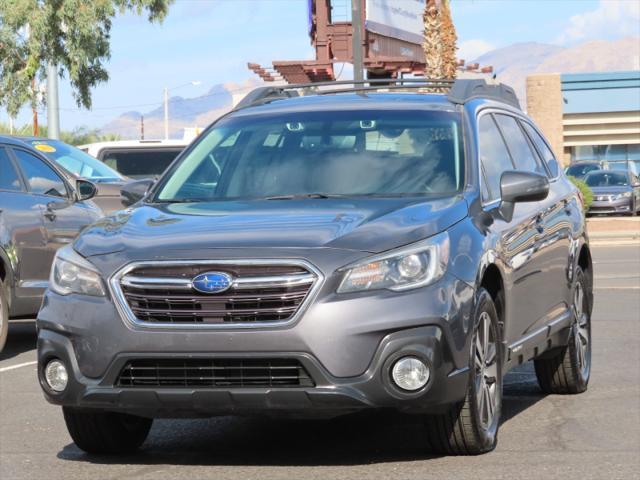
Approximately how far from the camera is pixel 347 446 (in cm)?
745

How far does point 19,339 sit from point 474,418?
772 centimetres

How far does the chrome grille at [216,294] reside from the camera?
6352 mm

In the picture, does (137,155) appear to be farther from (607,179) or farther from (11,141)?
(607,179)

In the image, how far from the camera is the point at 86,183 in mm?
12883

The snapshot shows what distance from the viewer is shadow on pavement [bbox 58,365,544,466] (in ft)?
23.3

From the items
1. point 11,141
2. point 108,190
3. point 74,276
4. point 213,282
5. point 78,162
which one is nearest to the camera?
point 213,282

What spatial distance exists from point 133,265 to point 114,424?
1031 mm

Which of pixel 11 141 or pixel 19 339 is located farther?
pixel 19 339

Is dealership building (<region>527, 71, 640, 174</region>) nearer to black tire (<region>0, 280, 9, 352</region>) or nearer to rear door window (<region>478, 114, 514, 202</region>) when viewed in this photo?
black tire (<region>0, 280, 9, 352</region>)

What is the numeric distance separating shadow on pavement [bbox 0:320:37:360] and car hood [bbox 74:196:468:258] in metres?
5.27

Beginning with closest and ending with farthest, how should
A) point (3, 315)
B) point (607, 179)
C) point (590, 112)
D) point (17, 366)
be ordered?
point (17, 366), point (3, 315), point (607, 179), point (590, 112)

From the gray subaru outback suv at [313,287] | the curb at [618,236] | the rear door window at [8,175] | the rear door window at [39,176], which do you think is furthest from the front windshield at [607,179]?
the gray subaru outback suv at [313,287]

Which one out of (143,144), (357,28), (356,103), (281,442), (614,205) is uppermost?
(357,28)

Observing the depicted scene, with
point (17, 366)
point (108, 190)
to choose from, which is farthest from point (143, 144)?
point (17, 366)
